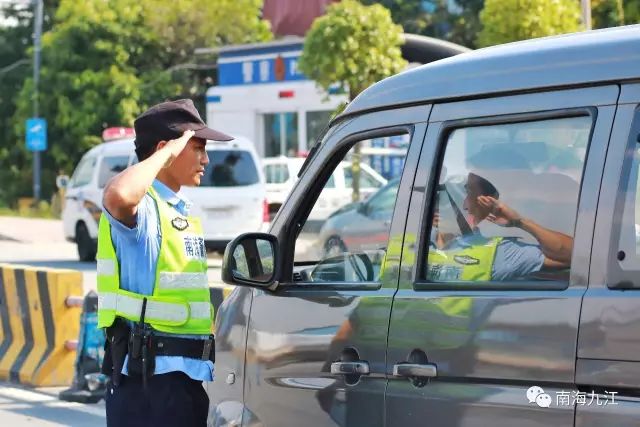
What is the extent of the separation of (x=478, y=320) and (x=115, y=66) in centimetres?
3507

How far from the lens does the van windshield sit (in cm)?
1905

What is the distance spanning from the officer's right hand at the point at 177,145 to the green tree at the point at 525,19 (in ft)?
39.3

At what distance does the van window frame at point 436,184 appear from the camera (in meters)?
3.39

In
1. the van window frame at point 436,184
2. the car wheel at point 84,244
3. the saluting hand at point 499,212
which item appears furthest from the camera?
the car wheel at point 84,244

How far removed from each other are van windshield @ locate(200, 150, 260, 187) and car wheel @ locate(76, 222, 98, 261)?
9.61 ft

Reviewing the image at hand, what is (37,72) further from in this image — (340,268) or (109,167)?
(340,268)

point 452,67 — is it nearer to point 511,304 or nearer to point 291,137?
point 511,304

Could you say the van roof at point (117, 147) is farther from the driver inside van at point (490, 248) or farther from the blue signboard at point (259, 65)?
the driver inside van at point (490, 248)

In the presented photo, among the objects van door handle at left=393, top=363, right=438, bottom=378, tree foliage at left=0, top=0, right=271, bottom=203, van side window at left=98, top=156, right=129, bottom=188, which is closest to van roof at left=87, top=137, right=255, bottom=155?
van side window at left=98, top=156, right=129, bottom=188

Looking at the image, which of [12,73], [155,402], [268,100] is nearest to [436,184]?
[155,402]

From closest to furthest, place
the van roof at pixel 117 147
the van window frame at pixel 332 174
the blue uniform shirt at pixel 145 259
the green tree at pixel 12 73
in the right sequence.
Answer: the van window frame at pixel 332 174 → the blue uniform shirt at pixel 145 259 → the van roof at pixel 117 147 → the green tree at pixel 12 73

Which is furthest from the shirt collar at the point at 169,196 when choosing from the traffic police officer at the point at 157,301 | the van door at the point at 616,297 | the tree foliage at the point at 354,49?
the tree foliage at the point at 354,49

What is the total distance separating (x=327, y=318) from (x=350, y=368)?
201 millimetres

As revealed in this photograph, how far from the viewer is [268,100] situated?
33.9 metres
